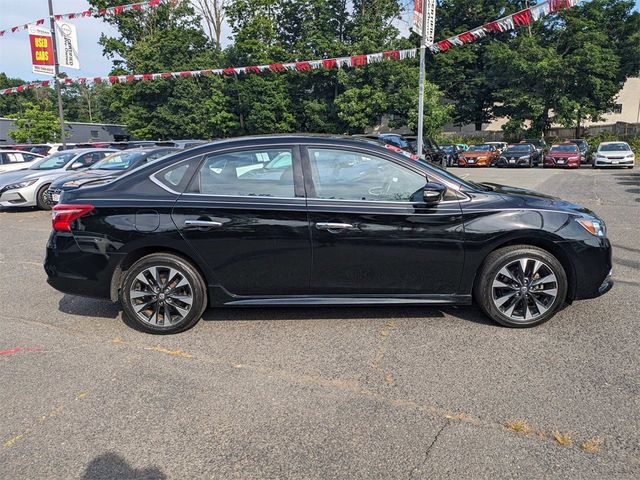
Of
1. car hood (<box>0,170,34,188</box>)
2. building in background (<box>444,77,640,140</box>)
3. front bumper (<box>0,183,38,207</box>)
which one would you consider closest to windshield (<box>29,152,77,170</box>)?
car hood (<box>0,170,34,188</box>)

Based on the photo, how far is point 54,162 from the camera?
12938 mm

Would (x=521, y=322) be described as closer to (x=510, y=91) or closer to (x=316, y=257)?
(x=316, y=257)

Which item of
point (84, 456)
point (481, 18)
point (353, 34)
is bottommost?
point (84, 456)

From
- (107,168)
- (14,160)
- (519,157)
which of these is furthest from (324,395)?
(519,157)

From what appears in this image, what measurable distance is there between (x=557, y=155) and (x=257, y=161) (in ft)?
84.8

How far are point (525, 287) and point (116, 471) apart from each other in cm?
330

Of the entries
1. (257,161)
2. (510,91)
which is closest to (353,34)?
(510,91)

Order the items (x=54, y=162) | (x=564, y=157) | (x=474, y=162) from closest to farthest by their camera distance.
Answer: (x=54, y=162) → (x=564, y=157) → (x=474, y=162)

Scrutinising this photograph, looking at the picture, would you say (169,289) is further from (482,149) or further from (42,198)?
(482,149)

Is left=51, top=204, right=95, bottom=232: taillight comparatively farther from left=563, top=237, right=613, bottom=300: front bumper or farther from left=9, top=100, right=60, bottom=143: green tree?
left=9, top=100, right=60, bottom=143: green tree

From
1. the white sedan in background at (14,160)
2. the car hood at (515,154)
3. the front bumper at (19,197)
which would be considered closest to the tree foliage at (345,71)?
the car hood at (515,154)

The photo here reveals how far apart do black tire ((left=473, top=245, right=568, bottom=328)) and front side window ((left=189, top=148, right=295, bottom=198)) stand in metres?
1.78

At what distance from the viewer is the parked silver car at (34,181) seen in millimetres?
11047

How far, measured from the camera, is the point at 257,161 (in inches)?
162
